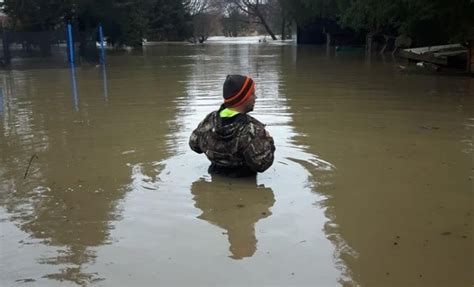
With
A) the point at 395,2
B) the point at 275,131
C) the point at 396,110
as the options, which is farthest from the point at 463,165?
the point at 395,2

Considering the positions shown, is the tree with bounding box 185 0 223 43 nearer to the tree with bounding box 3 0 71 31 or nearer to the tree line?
the tree line

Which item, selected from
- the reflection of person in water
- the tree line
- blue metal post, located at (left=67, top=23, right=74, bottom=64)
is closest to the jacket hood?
the reflection of person in water

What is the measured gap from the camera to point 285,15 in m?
45.0

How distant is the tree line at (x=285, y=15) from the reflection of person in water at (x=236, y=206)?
35.0ft

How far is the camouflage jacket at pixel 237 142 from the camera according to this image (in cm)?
543

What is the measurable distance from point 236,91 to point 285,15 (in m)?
40.8

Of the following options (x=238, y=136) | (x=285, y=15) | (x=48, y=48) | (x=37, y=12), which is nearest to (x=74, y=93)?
(x=238, y=136)

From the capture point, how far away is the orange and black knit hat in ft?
18.0

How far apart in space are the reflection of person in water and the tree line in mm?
10661

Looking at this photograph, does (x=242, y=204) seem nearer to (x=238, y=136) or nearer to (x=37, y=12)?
(x=238, y=136)

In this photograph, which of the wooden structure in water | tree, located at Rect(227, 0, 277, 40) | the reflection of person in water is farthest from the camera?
tree, located at Rect(227, 0, 277, 40)

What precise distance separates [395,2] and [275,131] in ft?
34.6

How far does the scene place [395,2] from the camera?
16938 millimetres

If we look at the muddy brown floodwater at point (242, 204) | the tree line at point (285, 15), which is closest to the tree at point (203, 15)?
the tree line at point (285, 15)
